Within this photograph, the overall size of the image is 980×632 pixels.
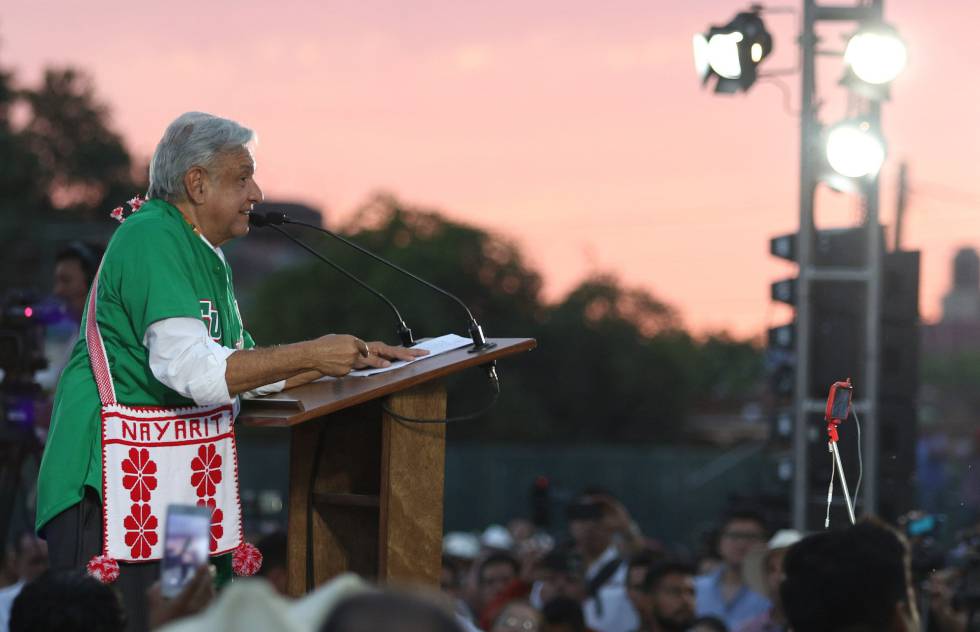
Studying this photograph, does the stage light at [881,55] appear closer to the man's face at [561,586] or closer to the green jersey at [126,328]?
the man's face at [561,586]

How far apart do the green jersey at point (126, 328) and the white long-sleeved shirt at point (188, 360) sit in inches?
1.1

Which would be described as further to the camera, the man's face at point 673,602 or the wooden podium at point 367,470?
the man's face at point 673,602

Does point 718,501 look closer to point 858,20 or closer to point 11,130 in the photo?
point 858,20

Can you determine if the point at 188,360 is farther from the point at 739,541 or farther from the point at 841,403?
the point at 739,541

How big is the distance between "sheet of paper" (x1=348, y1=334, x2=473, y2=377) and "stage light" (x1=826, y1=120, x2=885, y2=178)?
5.74 m

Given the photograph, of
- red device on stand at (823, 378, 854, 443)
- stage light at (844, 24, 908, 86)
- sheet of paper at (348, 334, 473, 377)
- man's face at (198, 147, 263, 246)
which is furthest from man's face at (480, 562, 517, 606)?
man's face at (198, 147, 263, 246)

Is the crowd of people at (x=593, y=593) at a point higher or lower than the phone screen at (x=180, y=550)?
lower

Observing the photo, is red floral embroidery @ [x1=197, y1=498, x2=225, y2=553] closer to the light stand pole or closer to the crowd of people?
the crowd of people

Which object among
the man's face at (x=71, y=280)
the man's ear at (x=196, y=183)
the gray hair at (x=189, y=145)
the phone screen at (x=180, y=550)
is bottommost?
the phone screen at (x=180, y=550)

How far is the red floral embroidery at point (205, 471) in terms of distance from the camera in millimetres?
Answer: 3709

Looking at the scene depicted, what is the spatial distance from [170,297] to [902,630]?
1.77 meters

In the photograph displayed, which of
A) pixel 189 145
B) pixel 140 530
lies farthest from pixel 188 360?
pixel 189 145

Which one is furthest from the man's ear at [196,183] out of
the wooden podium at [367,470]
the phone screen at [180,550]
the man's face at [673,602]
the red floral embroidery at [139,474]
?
the man's face at [673,602]

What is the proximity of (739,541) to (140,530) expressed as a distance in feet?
19.2
